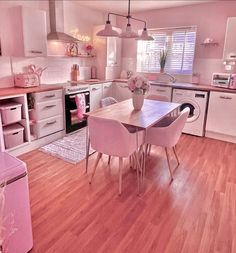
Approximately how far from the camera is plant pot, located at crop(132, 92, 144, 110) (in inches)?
102

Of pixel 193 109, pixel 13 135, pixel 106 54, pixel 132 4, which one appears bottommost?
pixel 13 135

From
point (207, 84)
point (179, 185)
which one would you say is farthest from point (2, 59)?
point (207, 84)

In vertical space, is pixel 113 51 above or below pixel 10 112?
above

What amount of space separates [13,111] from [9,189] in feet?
6.03

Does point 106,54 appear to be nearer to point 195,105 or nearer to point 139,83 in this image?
point 195,105

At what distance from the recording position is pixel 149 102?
307cm

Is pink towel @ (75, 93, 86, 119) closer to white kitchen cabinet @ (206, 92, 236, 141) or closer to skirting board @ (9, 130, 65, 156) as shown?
skirting board @ (9, 130, 65, 156)

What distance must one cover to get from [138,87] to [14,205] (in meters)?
1.79

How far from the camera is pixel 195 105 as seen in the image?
3.84 m

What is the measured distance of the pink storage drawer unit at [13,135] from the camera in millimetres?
2887

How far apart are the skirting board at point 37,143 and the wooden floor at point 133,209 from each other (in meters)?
0.15

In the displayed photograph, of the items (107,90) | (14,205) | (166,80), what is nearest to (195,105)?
(166,80)

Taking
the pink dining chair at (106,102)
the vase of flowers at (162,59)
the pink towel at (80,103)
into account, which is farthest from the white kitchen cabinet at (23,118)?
the vase of flowers at (162,59)

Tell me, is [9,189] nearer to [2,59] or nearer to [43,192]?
[43,192]
